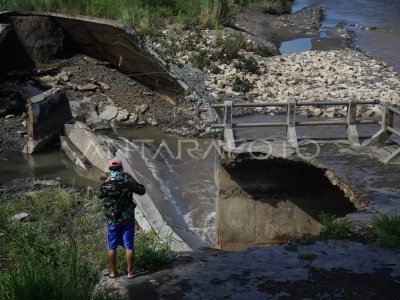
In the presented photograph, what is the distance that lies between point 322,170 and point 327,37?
23.3 metres

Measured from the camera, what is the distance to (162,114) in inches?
674

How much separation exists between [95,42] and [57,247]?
12.3 m

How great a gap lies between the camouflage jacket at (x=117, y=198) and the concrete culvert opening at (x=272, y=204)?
398 centimetres

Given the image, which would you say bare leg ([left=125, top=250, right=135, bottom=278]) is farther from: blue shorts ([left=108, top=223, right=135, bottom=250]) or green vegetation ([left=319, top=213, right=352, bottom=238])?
green vegetation ([left=319, top=213, right=352, bottom=238])

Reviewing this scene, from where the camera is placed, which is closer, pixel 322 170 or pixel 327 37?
pixel 322 170

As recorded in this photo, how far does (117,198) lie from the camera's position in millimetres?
6289

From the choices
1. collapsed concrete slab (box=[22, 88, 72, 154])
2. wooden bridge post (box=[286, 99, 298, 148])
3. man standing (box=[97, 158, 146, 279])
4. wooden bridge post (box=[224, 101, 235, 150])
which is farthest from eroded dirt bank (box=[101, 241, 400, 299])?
collapsed concrete slab (box=[22, 88, 72, 154])

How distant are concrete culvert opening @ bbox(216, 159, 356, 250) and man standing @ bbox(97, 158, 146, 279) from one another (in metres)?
3.98

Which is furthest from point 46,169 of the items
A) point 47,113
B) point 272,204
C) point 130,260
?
point 130,260

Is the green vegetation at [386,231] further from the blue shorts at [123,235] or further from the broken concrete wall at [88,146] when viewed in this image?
the broken concrete wall at [88,146]

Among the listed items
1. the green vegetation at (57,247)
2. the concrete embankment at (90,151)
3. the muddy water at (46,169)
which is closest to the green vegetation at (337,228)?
the green vegetation at (57,247)

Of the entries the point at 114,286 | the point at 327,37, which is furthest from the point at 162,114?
the point at 327,37

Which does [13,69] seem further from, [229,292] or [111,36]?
[229,292]

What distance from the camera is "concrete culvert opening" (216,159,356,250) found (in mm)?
10195
